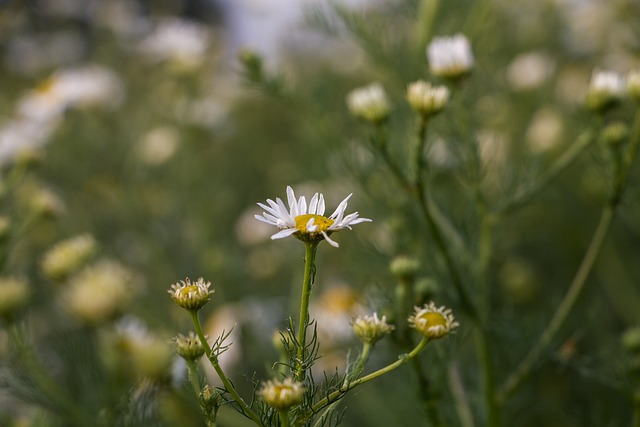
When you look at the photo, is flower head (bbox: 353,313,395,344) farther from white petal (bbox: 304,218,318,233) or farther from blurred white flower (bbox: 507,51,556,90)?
blurred white flower (bbox: 507,51,556,90)

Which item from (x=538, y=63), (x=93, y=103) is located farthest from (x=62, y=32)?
(x=538, y=63)

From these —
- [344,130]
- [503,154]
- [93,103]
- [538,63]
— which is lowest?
[503,154]

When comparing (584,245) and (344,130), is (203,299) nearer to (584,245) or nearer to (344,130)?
(344,130)

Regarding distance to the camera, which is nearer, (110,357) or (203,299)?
(203,299)

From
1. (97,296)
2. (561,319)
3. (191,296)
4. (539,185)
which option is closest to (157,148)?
(97,296)

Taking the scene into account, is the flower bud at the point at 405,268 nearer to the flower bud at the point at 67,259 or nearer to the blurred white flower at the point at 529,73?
the flower bud at the point at 67,259
